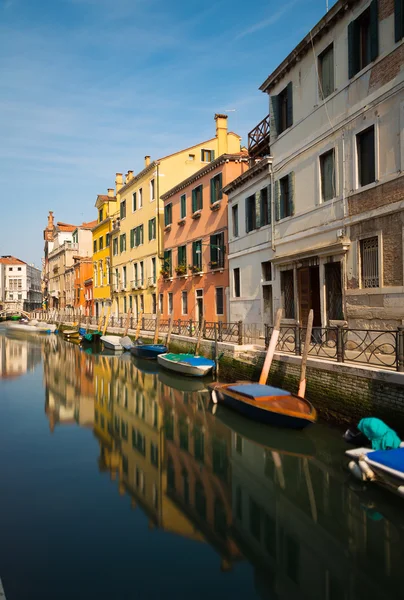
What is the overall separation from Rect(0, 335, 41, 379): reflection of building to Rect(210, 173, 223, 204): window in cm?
1139

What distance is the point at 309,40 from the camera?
1313cm

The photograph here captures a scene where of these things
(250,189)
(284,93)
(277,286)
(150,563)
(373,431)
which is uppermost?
(284,93)

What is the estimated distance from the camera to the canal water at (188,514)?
16.4 feet

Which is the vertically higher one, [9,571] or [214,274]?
[214,274]

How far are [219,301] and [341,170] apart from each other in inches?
405

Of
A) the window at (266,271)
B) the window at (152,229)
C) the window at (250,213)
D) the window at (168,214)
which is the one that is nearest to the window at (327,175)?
the window at (266,271)

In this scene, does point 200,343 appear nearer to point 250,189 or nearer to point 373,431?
point 250,189

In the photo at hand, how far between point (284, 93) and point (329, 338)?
8170 millimetres

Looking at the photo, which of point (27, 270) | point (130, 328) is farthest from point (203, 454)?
point (27, 270)

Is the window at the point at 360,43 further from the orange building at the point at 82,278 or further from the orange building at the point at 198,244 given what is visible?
the orange building at the point at 82,278

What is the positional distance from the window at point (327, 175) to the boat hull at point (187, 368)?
22.0 feet

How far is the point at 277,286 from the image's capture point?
52.0 feet

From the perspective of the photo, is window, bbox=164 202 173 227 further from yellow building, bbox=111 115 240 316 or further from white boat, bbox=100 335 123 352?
white boat, bbox=100 335 123 352

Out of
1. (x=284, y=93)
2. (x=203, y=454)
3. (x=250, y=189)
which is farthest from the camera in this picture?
(x=250, y=189)
